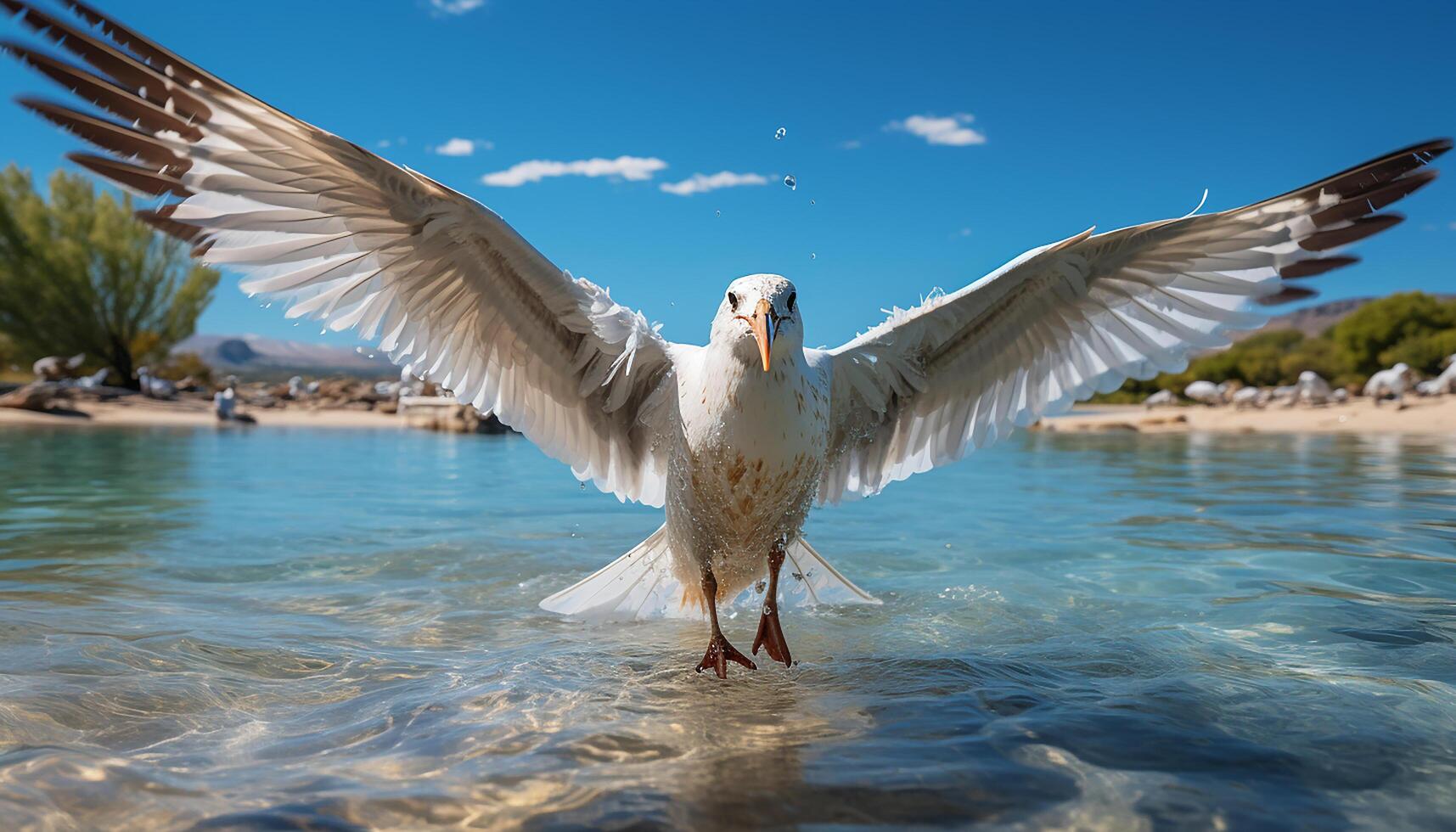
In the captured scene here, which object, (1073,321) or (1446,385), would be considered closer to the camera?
(1073,321)

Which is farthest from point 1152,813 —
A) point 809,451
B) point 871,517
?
point 871,517

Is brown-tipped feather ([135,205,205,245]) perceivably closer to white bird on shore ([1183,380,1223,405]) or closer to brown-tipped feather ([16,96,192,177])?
brown-tipped feather ([16,96,192,177])

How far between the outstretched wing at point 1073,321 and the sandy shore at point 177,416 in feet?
71.7

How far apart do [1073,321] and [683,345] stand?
1947 mm

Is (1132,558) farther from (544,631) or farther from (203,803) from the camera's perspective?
(203,803)

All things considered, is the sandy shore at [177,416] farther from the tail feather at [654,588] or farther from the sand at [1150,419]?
the tail feather at [654,588]

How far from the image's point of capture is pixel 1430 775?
9.34 feet

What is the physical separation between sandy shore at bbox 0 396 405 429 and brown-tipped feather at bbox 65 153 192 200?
21.9 metres

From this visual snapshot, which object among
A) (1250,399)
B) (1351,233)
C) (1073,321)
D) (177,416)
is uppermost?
(1250,399)

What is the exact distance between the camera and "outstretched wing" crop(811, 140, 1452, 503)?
4527 millimetres

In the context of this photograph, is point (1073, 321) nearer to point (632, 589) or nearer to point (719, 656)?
point (719, 656)

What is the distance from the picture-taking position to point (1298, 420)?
82.5 ft

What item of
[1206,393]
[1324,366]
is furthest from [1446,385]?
[1324,366]

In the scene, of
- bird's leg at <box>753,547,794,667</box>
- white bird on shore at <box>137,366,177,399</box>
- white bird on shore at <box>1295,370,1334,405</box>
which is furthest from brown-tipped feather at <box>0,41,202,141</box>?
white bird on shore at <box>137,366,177,399</box>
